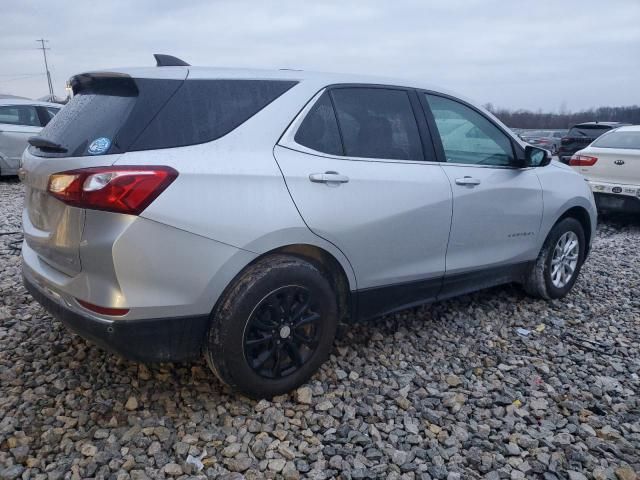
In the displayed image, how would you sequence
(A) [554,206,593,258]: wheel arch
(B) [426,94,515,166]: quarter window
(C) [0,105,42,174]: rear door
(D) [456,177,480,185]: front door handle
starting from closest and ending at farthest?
1. (D) [456,177,480,185]: front door handle
2. (B) [426,94,515,166]: quarter window
3. (A) [554,206,593,258]: wheel arch
4. (C) [0,105,42,174]: rear door

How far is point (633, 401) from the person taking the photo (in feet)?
9.76

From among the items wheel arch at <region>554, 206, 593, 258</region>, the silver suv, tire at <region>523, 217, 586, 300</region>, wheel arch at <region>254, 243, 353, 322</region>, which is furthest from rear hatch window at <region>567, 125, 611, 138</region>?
wheel arch at <region>254, 243, 353, 322</region>

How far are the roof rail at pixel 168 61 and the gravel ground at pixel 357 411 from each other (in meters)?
1.71

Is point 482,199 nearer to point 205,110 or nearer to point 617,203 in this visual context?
point 205,110

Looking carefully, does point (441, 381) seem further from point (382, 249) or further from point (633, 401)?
point (633, 401)

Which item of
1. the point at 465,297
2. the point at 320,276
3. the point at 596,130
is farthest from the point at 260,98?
the point at 596,130

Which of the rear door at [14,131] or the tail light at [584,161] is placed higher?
the tail light at [584,161]

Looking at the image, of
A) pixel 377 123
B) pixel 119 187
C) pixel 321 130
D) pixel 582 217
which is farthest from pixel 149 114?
pixel 582 217

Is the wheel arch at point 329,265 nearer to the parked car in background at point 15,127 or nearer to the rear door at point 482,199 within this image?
the rear door at point 482,199

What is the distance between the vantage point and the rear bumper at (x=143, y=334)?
7.45 ft

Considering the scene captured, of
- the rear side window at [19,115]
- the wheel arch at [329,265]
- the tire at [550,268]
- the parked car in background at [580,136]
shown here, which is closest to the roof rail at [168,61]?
the wheel arch at [329,265]

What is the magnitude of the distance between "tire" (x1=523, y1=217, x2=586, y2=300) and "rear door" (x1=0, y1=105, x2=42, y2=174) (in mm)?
9184

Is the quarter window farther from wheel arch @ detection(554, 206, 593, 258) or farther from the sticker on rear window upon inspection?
the sticker on rear window

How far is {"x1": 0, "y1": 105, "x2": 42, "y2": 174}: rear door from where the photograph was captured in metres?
9.54
